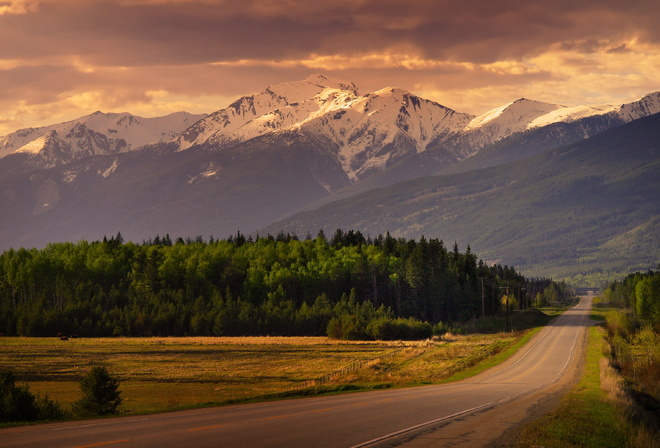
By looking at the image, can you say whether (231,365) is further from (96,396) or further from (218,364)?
(96,396)

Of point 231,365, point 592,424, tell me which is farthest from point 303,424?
point 231,365

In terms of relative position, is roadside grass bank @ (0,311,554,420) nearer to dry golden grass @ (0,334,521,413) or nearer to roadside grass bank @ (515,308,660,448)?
dry golden grass @ (0,334,521,413)

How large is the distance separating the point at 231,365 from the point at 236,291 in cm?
8622

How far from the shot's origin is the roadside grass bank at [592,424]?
3316cm

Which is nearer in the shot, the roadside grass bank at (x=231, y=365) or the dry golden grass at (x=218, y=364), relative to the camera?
the roadside grass bank at (x=231, y=365)

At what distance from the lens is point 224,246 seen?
627 ft

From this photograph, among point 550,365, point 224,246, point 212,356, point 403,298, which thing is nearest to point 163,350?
point 212,356

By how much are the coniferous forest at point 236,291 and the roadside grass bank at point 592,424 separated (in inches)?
3414

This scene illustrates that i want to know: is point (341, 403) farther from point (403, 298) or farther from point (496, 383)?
point (403, 298)

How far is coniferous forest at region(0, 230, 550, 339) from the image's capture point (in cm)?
13850

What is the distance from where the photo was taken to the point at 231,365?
8494 cm

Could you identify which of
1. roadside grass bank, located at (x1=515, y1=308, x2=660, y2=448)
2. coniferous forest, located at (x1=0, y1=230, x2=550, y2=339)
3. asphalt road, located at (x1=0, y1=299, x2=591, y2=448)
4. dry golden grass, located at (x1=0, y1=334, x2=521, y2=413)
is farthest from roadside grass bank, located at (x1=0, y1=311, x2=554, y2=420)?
roadside grass bank, located at (x1=515, y1=308, x2=660, y2=448)

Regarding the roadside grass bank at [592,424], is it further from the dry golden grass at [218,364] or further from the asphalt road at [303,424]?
the dry golden grass at [218,364]

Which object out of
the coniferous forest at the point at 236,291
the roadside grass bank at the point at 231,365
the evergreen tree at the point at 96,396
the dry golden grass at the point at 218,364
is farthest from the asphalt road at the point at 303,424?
the coniferous forest at the point at 236,291
